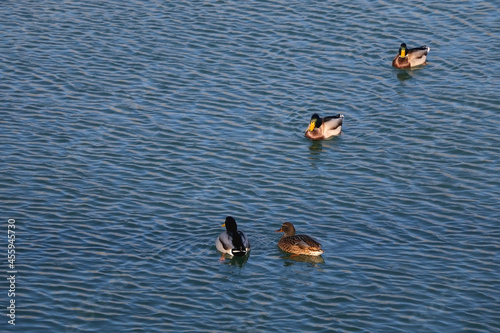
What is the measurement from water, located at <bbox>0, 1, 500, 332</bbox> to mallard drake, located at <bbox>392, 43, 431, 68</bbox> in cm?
40

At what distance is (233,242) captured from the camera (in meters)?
17.8

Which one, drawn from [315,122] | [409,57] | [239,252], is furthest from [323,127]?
[239,252]

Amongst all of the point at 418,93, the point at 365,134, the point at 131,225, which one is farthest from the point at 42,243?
the point at 418,93

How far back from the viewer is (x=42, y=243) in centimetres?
1881

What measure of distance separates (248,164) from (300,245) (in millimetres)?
5584

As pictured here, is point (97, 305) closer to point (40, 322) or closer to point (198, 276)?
point (40, 322)

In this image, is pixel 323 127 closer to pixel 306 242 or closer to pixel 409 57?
pixel 409 57

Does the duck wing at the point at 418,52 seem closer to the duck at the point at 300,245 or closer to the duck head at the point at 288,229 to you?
the duck head at the point at 288,229

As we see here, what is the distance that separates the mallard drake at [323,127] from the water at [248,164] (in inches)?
15.9

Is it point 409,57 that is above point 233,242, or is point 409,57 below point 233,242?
Result: above

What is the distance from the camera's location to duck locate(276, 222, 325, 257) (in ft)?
59.4

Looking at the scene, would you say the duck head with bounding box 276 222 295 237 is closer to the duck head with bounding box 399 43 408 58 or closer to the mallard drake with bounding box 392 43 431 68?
the mallard drake with bounding box 392 43 431 68

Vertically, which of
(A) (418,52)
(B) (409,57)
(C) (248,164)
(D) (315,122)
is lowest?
(C) (248,164)

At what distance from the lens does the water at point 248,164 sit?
16781 mm
